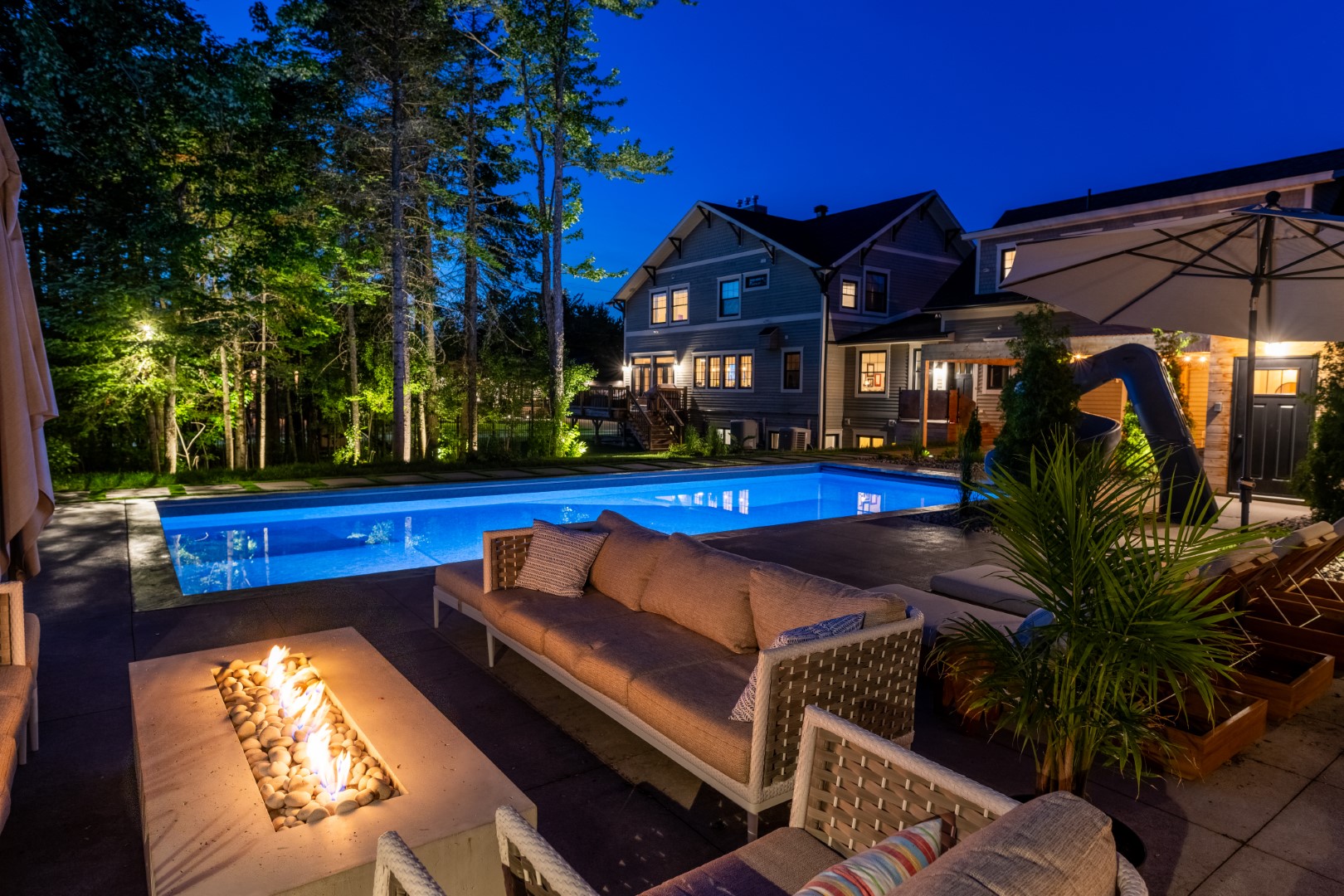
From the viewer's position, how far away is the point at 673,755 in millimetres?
2992

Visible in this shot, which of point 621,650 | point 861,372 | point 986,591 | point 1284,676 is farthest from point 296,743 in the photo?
point 861,372

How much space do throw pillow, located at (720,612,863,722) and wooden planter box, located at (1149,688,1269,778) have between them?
1345mm

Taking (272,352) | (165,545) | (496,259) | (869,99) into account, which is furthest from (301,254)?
(869,99)

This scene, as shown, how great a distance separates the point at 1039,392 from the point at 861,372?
12.1 m

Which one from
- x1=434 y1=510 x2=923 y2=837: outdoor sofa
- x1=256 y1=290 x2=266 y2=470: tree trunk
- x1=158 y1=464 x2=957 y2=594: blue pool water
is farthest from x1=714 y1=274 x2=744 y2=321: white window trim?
x1=434 y1=510 x2=923 y2=837: outdoor sofa

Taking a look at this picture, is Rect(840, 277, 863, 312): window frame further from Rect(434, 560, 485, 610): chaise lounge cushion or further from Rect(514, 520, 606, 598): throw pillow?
Rect(514, 520, 606, 598): throw pillow

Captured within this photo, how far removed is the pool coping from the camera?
5.75m

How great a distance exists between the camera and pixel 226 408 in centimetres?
1330

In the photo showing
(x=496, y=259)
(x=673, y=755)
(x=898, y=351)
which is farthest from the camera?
(x=898, y=351)

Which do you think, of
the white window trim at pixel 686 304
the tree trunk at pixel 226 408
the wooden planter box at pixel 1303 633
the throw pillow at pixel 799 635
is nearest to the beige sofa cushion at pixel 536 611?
the throw pillow at pixel 799 635

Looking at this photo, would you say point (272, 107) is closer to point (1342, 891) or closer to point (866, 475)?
point (866, 475)

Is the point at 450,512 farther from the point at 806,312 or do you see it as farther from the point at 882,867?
the point at 806,312

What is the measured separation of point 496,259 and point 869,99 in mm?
113591

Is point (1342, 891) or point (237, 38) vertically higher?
point (237, 38)
